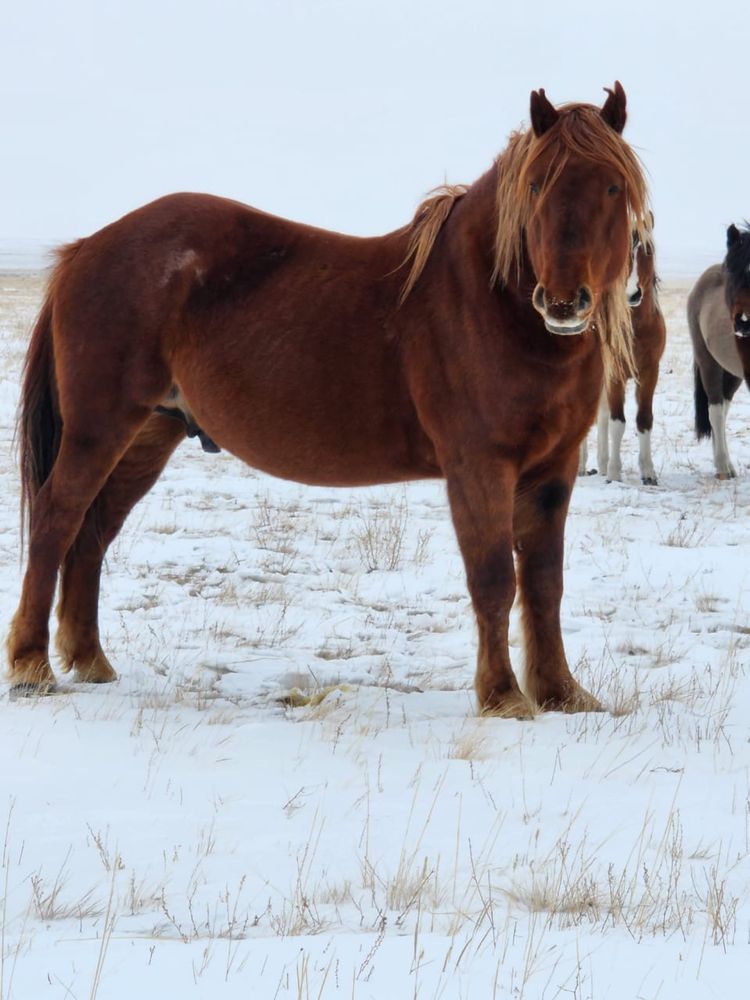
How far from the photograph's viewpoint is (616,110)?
4.37 meters

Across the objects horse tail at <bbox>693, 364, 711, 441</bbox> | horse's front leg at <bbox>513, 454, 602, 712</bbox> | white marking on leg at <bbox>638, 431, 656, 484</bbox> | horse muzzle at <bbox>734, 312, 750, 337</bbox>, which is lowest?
horse's front leg at <bbox>513, 454, 602, 712</bbox>

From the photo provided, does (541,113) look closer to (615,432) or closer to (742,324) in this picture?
(742,324)

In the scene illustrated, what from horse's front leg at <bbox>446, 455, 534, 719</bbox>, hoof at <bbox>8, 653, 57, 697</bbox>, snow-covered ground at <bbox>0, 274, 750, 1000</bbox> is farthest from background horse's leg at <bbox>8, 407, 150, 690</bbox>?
horse's front leg at <bbox>446, 455, 534, 719</bbox>

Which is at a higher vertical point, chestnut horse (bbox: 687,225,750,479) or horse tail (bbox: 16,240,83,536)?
chestnut horse (bbox: 687,225,750,479)

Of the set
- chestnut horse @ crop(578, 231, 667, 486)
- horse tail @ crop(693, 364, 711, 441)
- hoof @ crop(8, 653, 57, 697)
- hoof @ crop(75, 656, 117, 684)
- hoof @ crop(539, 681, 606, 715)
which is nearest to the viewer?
hoof @ crop(539, 681, 606, 715)

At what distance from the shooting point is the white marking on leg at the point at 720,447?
418 inches

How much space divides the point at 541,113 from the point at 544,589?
1.85 m

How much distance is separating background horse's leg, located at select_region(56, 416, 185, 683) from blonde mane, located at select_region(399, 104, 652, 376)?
1538mm

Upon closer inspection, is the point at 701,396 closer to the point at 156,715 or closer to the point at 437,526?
the point at 437,526

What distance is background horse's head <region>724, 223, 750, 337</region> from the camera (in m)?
9.66

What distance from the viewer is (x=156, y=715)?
4547 millimetres

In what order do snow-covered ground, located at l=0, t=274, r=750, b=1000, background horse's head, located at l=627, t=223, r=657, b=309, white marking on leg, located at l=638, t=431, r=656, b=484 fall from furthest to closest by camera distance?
white marking on leg, located at l=638, t=431, r=656, b=484 < background horse's head, located at l=627, t=223, r=657, b=309 < snow-covered ground, located at l=0, t=274, r=750, b=1000

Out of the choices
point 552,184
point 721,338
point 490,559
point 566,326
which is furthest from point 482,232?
point 721,338

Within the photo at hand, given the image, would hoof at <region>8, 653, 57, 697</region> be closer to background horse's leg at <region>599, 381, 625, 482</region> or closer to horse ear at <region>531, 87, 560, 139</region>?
horse ear at <region>531, 87, 560, 139</region>
